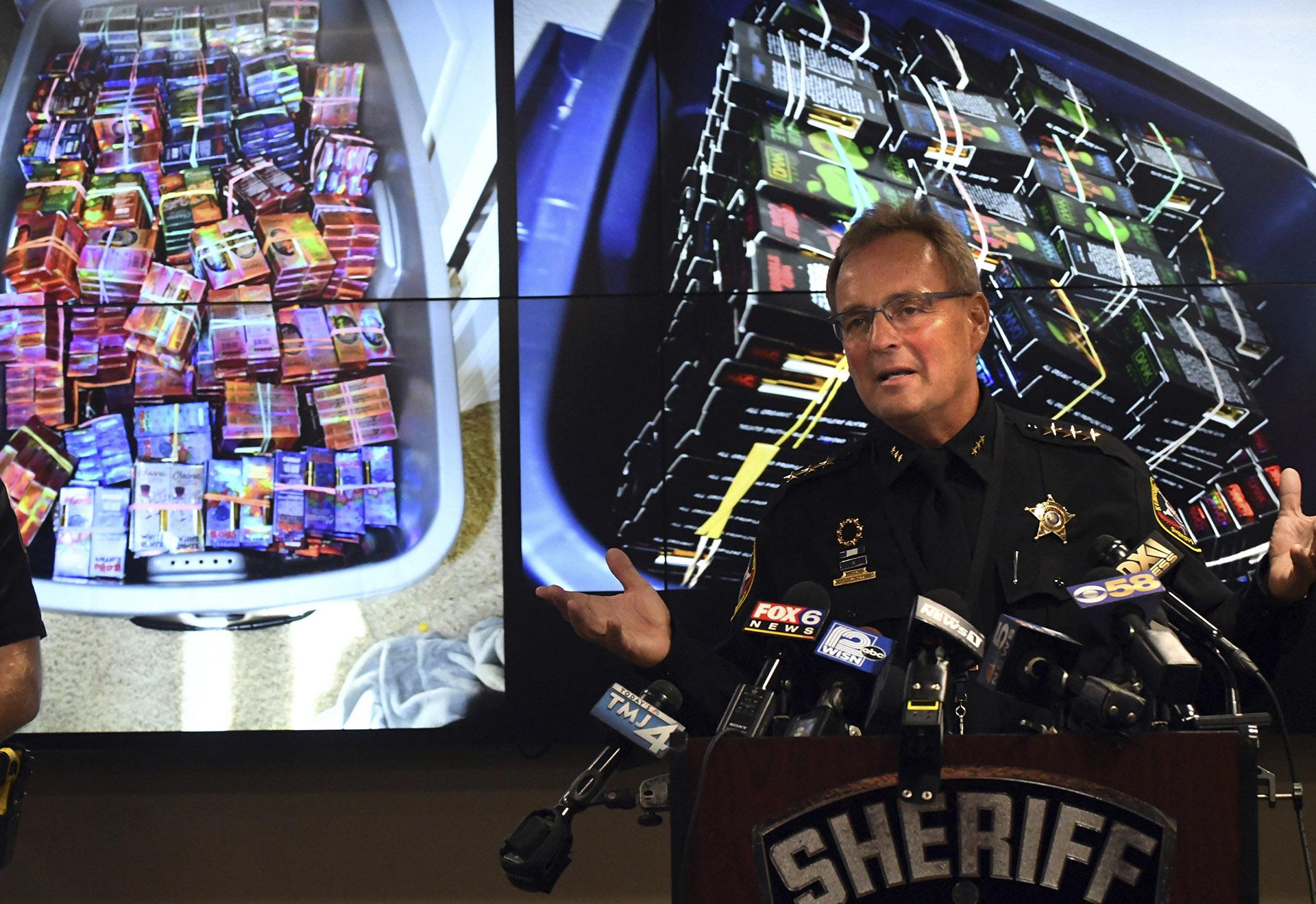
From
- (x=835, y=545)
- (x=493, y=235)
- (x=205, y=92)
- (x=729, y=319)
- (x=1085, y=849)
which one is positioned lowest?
(x=1085, y=849)

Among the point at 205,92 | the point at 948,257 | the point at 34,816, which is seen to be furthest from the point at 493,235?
the point at 34,816

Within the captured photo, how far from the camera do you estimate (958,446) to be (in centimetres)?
167

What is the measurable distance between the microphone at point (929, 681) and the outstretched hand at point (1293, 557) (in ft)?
1.57

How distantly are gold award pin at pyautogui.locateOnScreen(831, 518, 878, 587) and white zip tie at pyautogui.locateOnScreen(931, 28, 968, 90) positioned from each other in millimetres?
1530

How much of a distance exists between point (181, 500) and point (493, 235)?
924 millimetres

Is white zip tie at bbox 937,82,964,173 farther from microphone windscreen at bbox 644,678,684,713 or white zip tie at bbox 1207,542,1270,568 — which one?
microphone windscreen at bbox 644,678,684,713

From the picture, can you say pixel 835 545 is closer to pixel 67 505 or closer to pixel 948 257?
pixel 948 257

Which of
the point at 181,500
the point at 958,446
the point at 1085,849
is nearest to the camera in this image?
the point at 1085,849

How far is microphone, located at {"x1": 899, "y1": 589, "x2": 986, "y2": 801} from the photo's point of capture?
1.02m

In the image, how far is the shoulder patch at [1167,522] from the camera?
5.19ft

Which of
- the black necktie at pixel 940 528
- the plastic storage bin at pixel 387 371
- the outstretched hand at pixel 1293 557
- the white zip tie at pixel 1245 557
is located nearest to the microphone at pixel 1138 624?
the outstretched hand at pixel 1293 557

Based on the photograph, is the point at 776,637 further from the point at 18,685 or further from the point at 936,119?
the point at 936,119

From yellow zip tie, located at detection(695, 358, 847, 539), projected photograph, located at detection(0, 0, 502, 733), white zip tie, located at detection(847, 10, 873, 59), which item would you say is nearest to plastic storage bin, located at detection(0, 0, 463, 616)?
projected photograph, located at detection(0, 0, 502, 733)

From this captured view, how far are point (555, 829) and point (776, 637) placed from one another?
387 mm
